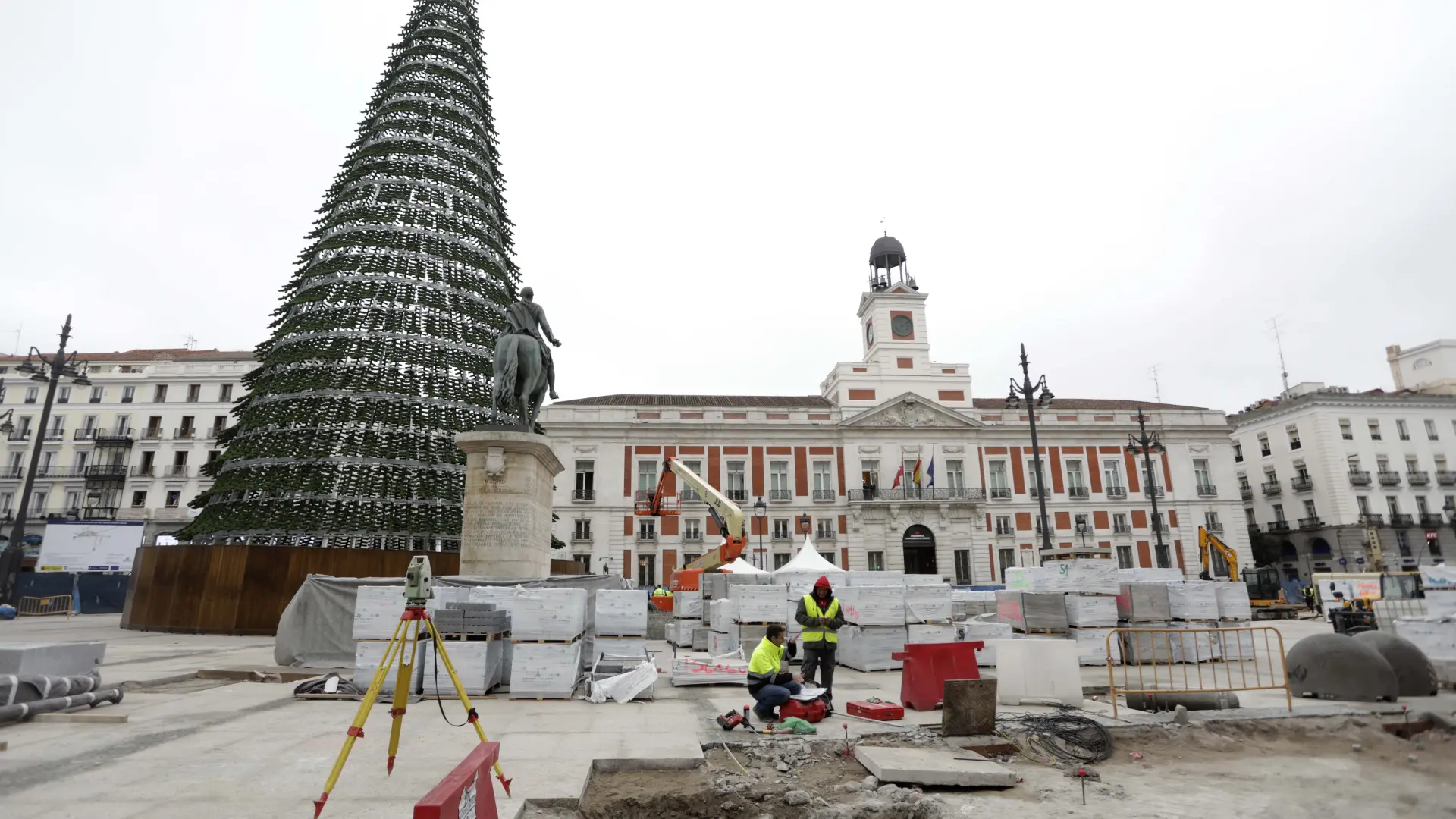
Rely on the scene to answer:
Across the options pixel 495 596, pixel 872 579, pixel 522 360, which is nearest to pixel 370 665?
pixel 495 596

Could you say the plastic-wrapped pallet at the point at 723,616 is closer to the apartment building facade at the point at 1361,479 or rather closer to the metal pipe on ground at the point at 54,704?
the metal pipe on ground at the point at 54,704

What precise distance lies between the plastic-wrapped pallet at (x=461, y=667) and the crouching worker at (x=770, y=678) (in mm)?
3242

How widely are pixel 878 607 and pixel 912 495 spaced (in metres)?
35.6

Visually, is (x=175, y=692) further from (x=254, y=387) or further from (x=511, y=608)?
(x=254, y=387)

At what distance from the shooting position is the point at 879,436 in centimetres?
4781

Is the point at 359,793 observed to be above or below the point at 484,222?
below

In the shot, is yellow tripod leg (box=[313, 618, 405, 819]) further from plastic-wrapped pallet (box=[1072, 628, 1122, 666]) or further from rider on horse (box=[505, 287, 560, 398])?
plastic-wrapped pallet (box=[1072, 628, 1122, 666])

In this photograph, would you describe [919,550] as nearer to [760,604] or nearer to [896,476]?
[896,476]

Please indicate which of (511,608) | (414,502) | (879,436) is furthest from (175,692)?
(879,436)

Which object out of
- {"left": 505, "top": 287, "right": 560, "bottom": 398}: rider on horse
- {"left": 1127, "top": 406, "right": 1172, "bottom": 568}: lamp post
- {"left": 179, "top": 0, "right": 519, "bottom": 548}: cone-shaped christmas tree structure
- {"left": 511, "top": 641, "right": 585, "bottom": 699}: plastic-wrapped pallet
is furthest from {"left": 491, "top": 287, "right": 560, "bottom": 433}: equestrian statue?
{"left": 1127, "top": 406, "right": 1172, "bottom": 568}: lamp post

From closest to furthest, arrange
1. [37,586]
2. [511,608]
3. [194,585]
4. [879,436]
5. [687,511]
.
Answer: [511,608] → [194,585] → [37,586] → [687,511] → [879,436]

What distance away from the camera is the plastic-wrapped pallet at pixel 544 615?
336 inches

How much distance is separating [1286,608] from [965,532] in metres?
20.1

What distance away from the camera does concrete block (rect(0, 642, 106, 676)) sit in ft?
20.9
